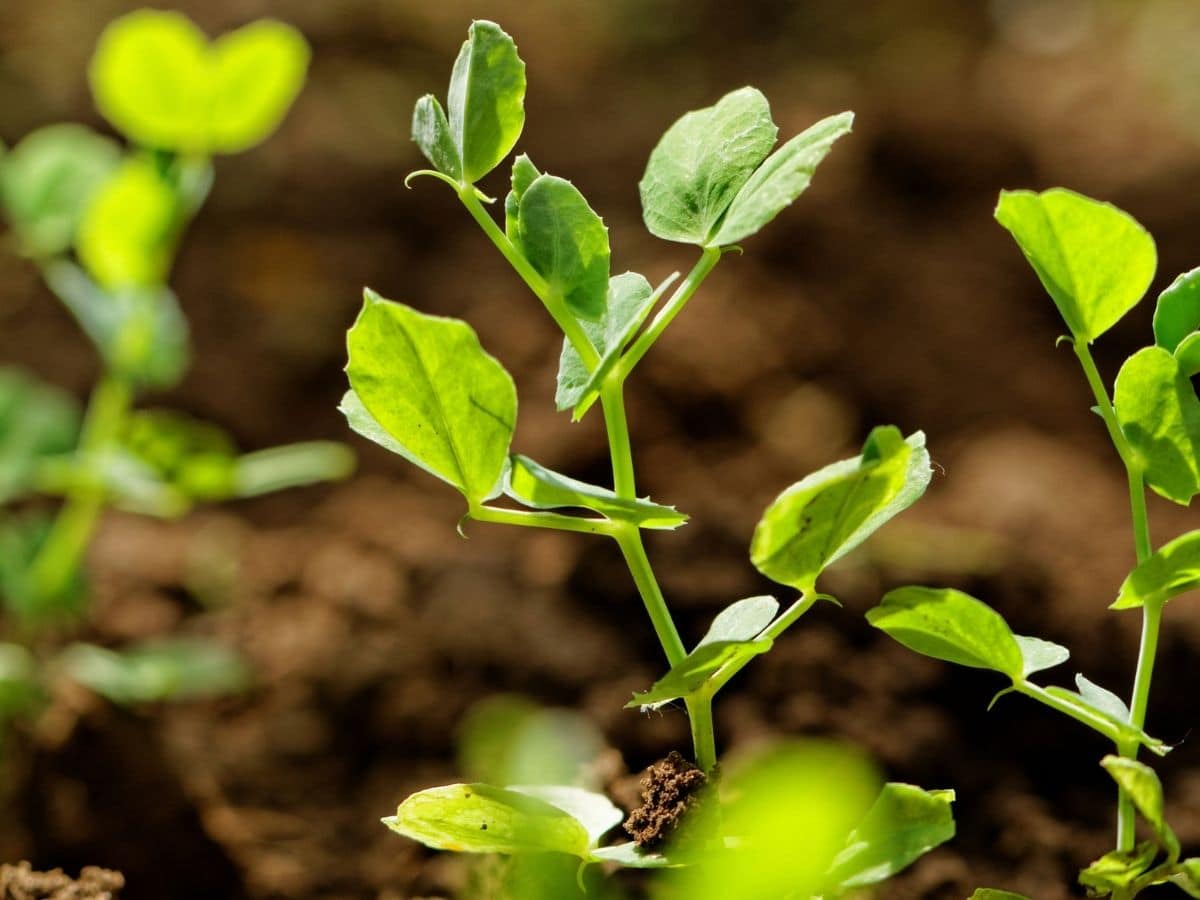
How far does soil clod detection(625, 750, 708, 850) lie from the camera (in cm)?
67

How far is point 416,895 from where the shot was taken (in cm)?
95

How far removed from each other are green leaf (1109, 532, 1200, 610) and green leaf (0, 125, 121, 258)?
1.08 m

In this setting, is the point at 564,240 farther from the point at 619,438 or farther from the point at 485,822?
the point at 485,822

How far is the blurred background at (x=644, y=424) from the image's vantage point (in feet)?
3.60

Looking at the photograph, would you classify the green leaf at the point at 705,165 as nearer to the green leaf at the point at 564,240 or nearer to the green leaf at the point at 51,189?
the green leaf at the point at 564,240

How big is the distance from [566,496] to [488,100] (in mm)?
211

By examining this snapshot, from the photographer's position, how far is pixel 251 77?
124 centimetres

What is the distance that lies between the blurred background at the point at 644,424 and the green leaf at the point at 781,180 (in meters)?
0.50

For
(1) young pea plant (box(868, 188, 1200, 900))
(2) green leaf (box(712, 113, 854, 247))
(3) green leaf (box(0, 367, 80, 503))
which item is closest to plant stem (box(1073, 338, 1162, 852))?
(1) young pea plant (box(868, 188, 1200, 900))

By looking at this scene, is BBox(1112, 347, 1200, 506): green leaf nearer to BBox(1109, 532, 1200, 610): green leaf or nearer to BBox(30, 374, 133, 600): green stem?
BBox(1109, 532, 1200, 610): green leaf

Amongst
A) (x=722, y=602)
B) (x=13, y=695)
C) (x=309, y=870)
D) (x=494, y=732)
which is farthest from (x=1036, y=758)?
(x=13, y=695)

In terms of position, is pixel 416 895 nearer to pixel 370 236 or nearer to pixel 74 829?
pixel 74 829

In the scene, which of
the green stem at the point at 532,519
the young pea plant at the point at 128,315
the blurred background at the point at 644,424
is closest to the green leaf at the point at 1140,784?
the green stem at the point at 532,519

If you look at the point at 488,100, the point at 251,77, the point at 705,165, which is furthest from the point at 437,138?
the point at 251,77
